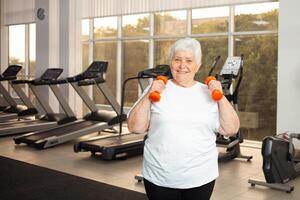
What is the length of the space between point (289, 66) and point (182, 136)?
4.51 metres

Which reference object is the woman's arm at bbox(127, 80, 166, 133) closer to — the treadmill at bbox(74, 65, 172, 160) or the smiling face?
the smiling face

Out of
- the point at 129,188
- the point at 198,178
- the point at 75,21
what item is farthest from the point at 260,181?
the point at 75,21

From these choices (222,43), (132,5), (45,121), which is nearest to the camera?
(222,43)

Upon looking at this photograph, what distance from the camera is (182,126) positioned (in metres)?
1.81

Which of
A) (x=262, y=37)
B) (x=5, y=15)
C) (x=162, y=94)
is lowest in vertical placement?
(x=162, y=94)

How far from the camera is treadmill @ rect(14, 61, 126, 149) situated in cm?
642

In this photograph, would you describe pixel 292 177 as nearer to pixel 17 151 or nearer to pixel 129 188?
pixel 129 188

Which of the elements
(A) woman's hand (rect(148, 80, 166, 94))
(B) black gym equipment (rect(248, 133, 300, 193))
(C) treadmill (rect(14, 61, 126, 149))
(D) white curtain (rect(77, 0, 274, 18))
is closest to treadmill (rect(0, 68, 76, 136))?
(C) treadmill (rect(14, 61, 126, 149))

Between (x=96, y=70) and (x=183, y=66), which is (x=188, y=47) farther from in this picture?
(x=96, y=70)

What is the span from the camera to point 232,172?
492cm

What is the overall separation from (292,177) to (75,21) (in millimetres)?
6544

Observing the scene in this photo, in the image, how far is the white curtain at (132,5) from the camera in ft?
23.6

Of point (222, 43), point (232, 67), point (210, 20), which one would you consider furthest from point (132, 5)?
point (232, 67)

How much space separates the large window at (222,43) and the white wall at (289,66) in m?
1.01
